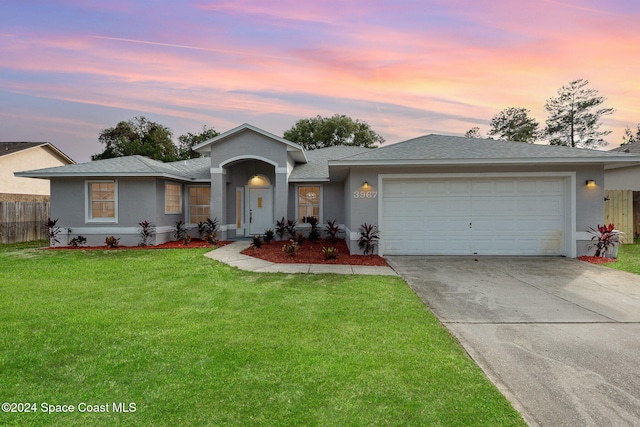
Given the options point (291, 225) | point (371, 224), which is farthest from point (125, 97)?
point (371, 224)

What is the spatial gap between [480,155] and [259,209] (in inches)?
378

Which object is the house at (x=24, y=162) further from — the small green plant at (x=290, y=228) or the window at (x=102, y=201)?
the small green plant at (x=290, y=228)

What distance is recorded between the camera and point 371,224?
372 inches

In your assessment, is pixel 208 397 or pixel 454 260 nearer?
pixel 208 397

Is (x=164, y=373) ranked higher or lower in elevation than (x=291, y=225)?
lower

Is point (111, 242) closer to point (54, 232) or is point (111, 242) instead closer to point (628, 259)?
point (54, 232)

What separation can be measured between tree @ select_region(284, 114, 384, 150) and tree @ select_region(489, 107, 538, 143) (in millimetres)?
15717

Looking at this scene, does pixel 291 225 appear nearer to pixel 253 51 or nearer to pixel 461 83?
pixel 253 51

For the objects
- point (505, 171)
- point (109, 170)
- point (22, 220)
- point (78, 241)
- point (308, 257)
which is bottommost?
point (308, 257)

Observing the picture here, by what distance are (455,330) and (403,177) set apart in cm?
614

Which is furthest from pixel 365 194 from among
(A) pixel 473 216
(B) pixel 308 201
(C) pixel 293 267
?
(B) pixel 308 201

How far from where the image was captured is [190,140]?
35.3 metres

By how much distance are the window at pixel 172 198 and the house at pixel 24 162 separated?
498 inches

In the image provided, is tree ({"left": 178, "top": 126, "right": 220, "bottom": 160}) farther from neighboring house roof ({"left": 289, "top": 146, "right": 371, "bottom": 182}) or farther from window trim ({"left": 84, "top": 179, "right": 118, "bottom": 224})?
window trim ({"left": 84, "top": 179, "right": 118, "bottom": 224})
